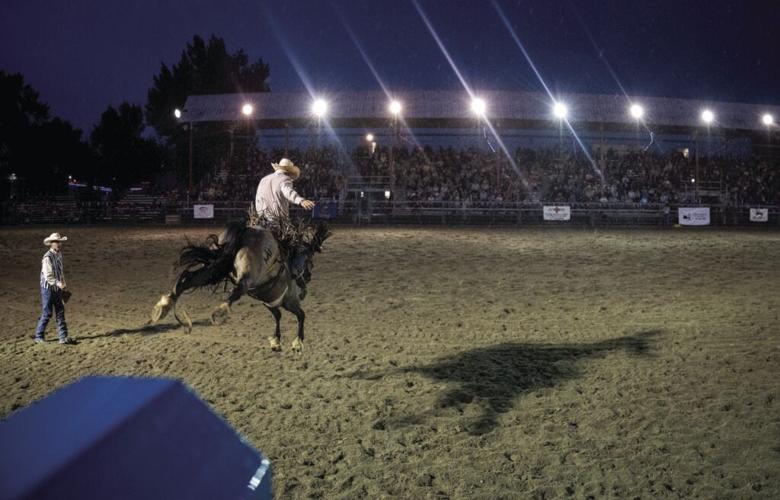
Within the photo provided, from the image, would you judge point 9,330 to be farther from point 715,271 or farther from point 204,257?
point 715,271

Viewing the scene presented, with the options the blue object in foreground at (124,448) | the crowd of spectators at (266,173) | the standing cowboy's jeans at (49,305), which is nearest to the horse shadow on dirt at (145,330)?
the standing cowboy's jeans at (49,305)

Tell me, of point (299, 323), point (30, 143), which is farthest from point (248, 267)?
point (30, 143)

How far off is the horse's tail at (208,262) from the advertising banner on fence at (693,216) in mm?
25548

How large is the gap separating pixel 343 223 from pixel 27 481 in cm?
2628

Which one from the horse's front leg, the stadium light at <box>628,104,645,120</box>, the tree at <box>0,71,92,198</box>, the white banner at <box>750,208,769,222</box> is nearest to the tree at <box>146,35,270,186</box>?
the tree at <box>0,71,92,198</box>

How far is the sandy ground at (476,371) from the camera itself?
4.21 metres

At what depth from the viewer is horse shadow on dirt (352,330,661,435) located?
17.7 ft

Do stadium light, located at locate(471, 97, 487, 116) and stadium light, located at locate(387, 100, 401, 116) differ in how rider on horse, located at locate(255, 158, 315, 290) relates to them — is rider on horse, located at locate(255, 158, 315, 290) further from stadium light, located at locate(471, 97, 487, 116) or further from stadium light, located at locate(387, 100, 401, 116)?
stadium light, located at locate(471, 97, 487, 116)

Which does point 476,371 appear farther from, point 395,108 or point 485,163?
point 485,163

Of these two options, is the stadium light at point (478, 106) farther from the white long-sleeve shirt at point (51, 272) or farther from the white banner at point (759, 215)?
the white long-sleeve shirt at point (51, 272)

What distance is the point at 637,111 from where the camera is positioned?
30.1 metres

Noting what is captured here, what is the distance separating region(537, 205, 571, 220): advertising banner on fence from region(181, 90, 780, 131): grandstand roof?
5557 mm

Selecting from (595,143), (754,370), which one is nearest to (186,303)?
(754,370)

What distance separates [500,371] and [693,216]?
2428cm
